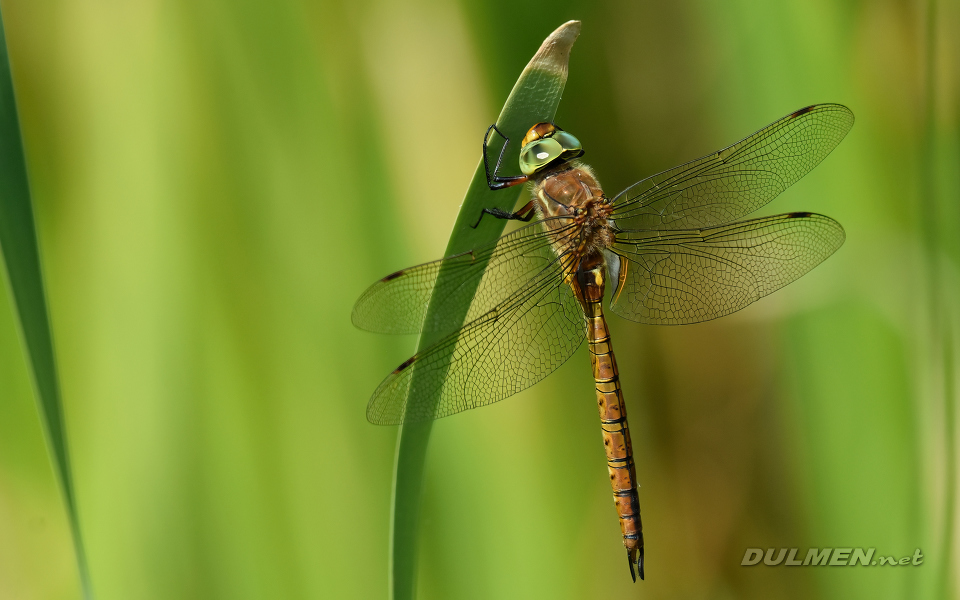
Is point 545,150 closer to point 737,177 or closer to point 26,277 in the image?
point 737,177

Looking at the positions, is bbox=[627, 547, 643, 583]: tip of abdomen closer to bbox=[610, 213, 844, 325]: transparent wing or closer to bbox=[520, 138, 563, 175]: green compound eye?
bbox=[610, 213, 844, 325]: transparent wing

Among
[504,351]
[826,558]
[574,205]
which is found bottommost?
[826,558]

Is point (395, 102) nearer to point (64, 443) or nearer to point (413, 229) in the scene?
point (413, 229)

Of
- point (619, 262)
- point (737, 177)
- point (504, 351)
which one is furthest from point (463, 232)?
point (737, 177)

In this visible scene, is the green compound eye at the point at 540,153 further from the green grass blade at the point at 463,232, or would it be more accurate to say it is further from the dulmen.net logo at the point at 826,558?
the dulmen.net logo at the point at 826,558

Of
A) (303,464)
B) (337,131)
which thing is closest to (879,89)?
(337,131)

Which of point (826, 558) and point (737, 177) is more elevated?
point (737, 177)

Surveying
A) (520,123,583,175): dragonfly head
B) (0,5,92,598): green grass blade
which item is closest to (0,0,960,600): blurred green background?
(520,123,583,175): dragonfly head
